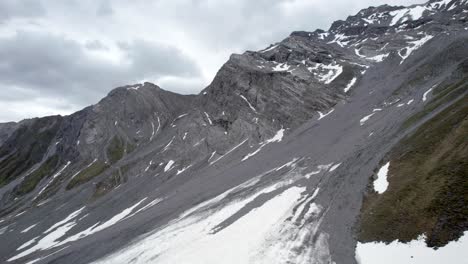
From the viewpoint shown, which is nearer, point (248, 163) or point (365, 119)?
point (365, 119)

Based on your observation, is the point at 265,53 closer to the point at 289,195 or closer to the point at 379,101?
the point at 379,101

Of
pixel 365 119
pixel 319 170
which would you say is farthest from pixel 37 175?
pixel 365 119

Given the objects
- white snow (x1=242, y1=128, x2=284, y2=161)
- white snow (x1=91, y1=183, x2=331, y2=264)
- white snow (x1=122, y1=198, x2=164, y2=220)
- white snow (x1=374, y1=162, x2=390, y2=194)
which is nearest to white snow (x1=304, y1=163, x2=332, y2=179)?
white snow (x1=91, y1=183, x2=331, y2=264)

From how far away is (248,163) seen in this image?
72812 millimetres

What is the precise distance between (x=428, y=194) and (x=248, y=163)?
5129 cm

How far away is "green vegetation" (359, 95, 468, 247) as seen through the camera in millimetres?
19684

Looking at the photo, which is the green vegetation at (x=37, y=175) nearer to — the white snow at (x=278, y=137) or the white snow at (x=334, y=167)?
the white snow at (x=278, y=137)

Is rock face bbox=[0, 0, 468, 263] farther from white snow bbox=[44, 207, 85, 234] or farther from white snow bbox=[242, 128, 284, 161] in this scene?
white snow bbox=[242, 128, 284, 161]

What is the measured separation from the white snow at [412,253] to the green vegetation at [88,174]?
421 ft

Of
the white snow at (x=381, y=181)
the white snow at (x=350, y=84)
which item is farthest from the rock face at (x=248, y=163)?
the white snow at (x=381, y=181)

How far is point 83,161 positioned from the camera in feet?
497

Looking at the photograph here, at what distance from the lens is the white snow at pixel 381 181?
30269mm

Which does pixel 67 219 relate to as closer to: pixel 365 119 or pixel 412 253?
pixel 365 119

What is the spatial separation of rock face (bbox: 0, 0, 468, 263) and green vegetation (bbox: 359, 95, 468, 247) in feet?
5.51
